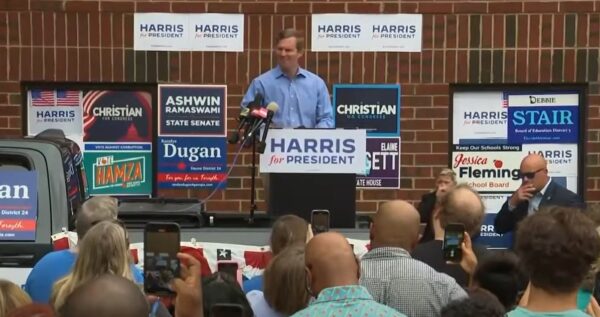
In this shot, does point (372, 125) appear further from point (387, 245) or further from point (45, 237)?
point (387, 245)

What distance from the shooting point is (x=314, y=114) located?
8.29 m

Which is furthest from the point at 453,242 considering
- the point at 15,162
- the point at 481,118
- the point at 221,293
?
the point at 481,118

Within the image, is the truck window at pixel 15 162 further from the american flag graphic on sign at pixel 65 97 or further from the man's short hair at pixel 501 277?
the american flag graphic on sign at pixel 65 97

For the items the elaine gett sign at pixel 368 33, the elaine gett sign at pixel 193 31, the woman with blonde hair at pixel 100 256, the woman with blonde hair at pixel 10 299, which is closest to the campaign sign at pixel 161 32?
the elaine gett sign at pixel 193 31

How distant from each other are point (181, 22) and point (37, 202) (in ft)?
15.1

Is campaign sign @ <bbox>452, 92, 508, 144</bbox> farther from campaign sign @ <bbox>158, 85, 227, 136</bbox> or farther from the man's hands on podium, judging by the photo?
the man's hands on podium

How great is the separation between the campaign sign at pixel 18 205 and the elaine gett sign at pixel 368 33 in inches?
187

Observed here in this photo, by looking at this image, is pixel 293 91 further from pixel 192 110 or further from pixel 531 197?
pixel 192 110

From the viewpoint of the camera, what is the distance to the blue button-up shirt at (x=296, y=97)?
26.8 feet

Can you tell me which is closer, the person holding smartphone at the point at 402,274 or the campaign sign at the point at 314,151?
the person holding smartphone at the point at 402,274

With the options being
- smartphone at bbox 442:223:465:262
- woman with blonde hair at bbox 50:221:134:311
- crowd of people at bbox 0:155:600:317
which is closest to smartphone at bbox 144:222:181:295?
crowd of people at bbox 0:155:600:317

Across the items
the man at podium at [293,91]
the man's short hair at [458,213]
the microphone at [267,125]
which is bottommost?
the man's short hair at [458,213]

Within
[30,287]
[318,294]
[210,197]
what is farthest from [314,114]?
[318,294]

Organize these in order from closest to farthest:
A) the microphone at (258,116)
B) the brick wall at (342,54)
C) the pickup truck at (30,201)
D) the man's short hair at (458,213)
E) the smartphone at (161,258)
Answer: the smartphone at (161,258) → the man's short hair at (458,213) → the pickup truck at (30,201) → the microphone at (258,116) → the brick wall at (342,54)
